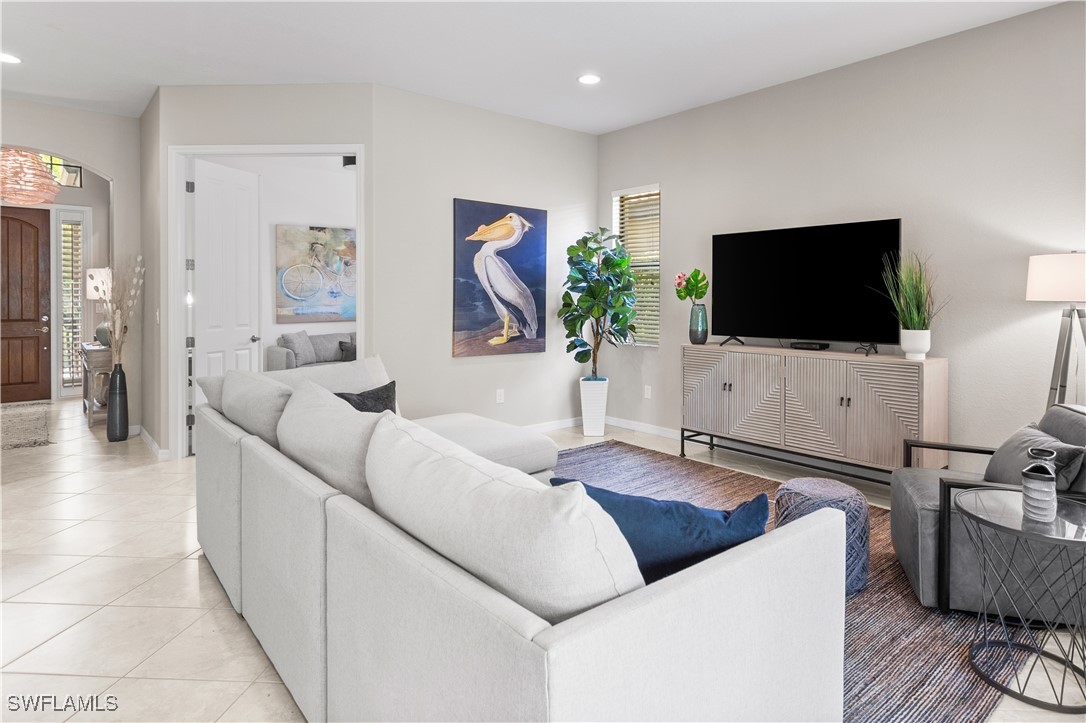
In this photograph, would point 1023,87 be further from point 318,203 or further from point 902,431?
point 318,203

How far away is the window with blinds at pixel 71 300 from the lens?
292 inches

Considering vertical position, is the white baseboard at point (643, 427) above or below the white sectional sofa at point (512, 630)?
below

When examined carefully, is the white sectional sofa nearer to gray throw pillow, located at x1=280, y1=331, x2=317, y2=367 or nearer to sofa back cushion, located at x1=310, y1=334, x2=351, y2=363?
gray throw pillow, located at x1=280, y1=331, x2=317, y2=367

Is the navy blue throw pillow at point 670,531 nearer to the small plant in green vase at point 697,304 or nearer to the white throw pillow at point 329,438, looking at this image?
the white throw pillow at point 329,438

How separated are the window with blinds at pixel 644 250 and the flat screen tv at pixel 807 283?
74 cm

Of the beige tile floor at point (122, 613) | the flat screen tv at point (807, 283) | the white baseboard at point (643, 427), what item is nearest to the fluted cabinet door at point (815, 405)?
the flat screen tv at point (807, 283)

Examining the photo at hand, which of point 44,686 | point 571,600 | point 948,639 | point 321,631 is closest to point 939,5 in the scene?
point 948,639

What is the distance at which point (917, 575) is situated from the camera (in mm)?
2459

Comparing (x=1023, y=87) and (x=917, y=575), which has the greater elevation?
(x=1023, y=87)

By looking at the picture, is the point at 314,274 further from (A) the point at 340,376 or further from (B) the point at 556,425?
(A) the point at 340,376

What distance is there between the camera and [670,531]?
1253mm

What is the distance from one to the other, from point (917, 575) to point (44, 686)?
9.88 ft

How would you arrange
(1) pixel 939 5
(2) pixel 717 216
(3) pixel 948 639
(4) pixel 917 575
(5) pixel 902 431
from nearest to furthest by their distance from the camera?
(3) pixel 948 639
(4) pixel 917 575
(1) pixel 939 5
(5) pixel 902 431
(2) pixel 717 216

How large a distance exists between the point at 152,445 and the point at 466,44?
12.7 ft
